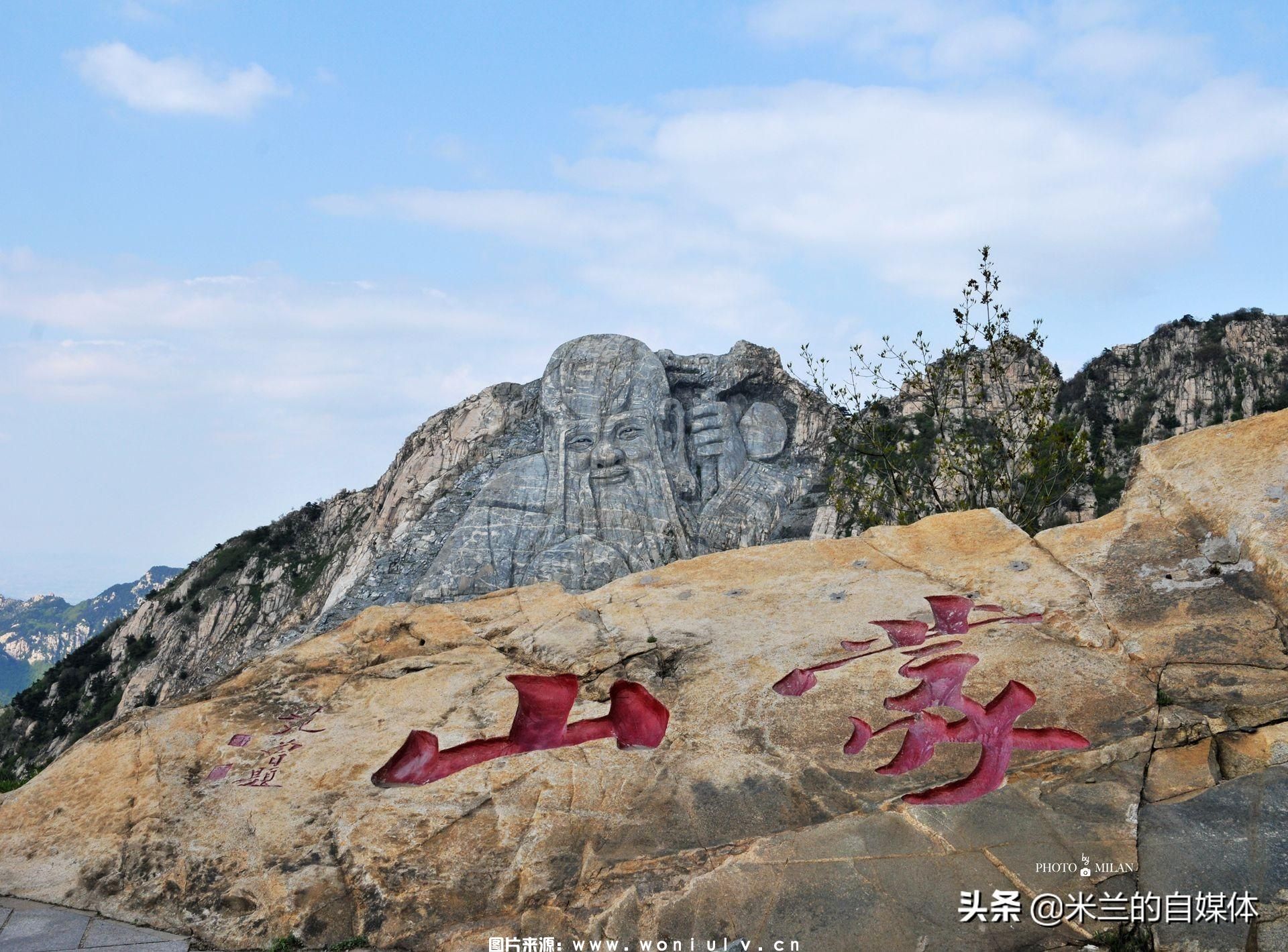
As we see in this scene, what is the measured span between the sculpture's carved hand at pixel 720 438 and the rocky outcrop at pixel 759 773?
808 centimetres

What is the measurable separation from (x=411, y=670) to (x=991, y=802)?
381 cm

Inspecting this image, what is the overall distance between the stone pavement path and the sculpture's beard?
8.97 m

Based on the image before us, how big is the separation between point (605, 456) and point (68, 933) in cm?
1017

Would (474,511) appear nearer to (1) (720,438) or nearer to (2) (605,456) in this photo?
(2) (605,456)

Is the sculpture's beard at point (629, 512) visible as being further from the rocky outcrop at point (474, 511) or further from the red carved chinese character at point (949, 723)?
the red carved chinese character at point (949, 723)

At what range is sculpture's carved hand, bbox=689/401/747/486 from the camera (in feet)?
51.0

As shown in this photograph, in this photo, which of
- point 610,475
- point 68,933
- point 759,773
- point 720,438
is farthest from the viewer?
point 720,438

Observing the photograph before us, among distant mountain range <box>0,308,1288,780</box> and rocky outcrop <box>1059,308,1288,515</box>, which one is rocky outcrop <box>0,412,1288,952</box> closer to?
distant mountain range <box>0,308,1288,780</box>

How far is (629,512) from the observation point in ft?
46.4

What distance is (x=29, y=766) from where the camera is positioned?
18266 mm

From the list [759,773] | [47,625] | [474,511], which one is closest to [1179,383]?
[474,511]

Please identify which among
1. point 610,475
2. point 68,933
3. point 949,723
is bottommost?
point 68,933

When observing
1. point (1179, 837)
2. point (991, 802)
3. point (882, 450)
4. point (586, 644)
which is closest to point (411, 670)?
point (586, 644)

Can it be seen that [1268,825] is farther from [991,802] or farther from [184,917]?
[184,917]
